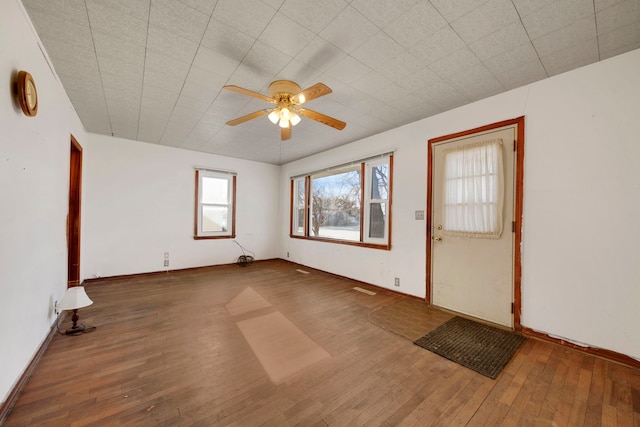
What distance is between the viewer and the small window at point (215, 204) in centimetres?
534

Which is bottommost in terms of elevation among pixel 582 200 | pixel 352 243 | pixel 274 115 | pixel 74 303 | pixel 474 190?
pixel 74 303

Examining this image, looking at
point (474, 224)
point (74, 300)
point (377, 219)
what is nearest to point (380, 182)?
point (377, 219)

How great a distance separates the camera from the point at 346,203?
488 centimetres

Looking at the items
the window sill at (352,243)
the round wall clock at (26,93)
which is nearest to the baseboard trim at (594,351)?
the window sill at (352,243)

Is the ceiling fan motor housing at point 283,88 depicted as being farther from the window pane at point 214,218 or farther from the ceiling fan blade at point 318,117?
the window pane at point 214,218

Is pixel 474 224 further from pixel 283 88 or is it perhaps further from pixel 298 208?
pixel 298 208

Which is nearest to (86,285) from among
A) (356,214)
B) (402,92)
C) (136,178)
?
(136,178)

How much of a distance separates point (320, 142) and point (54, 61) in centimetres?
340

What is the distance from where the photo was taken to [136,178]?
461cm

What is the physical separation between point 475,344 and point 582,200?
5.48 feet

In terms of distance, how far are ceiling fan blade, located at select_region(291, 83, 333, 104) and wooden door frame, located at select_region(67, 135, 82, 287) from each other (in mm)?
3648

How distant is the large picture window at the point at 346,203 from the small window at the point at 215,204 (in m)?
1.50

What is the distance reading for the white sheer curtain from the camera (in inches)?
108

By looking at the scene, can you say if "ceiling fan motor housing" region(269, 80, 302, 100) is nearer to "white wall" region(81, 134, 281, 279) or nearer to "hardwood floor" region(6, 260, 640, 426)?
"hardwood floor" region(6, 260, 640, 426)
